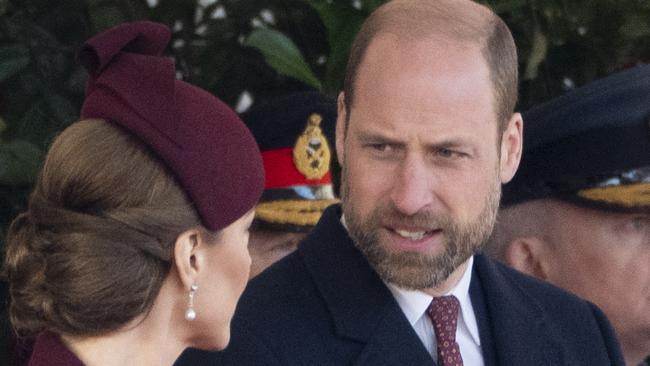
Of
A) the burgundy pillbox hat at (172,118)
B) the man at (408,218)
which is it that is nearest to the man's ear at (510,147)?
the man at (408,218)

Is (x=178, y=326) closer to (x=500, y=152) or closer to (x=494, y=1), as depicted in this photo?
(x=500, y=152)

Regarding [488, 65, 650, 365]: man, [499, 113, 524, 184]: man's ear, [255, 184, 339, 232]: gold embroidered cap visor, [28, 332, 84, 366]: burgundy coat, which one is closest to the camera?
[28, 332, 84, 366]: burgundy coat

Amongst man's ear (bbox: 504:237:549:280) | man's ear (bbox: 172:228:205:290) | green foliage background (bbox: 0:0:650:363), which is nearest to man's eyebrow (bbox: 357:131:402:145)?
man's ear (bbox: 172:228:205:290)

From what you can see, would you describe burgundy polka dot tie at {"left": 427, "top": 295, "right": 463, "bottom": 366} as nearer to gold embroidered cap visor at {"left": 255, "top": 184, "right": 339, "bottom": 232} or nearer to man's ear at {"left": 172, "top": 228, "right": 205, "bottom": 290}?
man's ear at {"left": 172, "top": 228, "right": 205, "bottom": 290}

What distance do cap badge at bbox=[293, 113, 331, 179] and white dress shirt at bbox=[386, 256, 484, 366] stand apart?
0.87 meters

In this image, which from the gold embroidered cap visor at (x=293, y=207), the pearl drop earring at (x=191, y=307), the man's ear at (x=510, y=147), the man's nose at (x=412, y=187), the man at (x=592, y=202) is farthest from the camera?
the gold embroidered cap visor at (x=293, y=207)

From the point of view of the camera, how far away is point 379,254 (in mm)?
2352

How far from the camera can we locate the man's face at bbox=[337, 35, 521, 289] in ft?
7.61

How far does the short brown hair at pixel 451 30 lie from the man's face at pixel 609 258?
2.34 ft

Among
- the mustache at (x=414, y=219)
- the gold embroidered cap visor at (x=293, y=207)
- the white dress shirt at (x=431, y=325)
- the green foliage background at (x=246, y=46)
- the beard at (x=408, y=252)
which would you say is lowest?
the gold embroidered cap visor at (x=293, y=207)

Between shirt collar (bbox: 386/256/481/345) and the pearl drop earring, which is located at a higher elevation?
the pearl drop earring

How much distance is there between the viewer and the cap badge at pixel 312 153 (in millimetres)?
3346

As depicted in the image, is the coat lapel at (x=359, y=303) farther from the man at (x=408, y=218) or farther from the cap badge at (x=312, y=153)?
the cap badge at (x=312, y=153)

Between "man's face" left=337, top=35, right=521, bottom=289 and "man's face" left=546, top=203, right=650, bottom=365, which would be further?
"man's face" left=546, top=203, right=650, bottom=365
